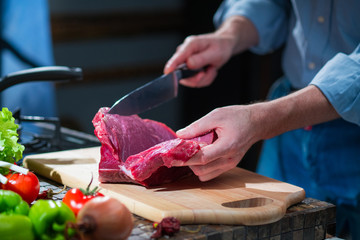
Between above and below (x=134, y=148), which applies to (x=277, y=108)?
above

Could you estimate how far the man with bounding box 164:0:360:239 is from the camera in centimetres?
164

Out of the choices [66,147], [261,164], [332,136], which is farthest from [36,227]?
[261,164]

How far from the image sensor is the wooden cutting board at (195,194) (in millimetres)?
1396

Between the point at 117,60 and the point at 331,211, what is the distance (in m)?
3.36

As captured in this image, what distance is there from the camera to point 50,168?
178 centimetres

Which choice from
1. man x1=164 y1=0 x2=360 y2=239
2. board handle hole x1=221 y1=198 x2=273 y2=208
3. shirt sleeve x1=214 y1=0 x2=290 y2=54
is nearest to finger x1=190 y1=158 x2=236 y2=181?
man x1=164 y1=0 x2=360 y2=239

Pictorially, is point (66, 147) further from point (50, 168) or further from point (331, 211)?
point (331, 211)

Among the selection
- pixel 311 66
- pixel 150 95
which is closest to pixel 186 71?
pixel 150 95

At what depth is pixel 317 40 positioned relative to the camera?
2.28m

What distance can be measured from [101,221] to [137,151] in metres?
0.62

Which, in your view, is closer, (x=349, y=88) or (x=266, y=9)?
(x=349, y=88)

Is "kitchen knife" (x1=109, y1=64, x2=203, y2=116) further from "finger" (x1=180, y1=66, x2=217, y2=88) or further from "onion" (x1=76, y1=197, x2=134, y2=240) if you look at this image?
"onion" (x1=76, y1=197, x2=134, y2=240)

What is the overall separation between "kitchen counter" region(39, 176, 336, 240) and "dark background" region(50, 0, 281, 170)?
9.51 feet

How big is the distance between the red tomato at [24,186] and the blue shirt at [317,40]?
0.97 metres
